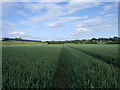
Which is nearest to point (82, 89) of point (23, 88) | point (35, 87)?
point (35, 87)

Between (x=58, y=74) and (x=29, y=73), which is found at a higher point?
(x=29, y=73)

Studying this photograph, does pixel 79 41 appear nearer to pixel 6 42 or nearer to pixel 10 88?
pixel 6 42

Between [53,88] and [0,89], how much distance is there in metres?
1.48

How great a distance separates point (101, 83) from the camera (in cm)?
326

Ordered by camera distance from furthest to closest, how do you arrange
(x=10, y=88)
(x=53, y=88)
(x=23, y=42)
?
(x=23, y=42) < (x=53, y=88) < (x=10, y=88)

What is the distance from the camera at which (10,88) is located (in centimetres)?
306

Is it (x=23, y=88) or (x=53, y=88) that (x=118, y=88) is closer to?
(x=53, y=88)

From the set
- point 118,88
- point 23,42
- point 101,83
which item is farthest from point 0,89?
point 23,42

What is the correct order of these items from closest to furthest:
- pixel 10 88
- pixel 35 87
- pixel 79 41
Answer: pixel 35 87 < pixel 10 88 < pixel 79 41

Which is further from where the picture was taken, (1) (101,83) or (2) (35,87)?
(1) (101,83)

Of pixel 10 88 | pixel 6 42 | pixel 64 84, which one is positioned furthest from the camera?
pixel 6 42

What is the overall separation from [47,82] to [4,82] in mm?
1328

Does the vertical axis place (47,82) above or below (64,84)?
above

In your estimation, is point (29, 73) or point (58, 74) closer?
point (29, 73)
